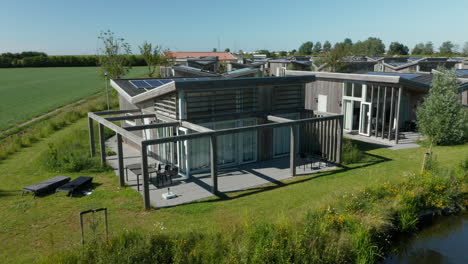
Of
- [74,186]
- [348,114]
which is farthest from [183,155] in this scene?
[348,114]

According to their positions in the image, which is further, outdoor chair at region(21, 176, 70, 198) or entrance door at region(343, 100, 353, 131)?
entrance door at region(343, 100, 353, 131)

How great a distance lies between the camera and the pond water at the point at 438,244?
8662 millimetres

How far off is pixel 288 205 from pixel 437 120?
10899mm

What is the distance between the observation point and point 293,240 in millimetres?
7801

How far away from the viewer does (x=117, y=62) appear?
3112 centimetres

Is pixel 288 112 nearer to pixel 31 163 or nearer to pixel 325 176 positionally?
pixel 325 176

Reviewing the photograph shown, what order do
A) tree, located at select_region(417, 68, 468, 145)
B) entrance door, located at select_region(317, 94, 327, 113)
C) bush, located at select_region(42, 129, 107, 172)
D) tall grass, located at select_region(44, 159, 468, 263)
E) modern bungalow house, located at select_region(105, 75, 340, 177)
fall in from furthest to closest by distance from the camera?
entrance door, located at select_region(317, 94, 327, 113), tree, located at select_region(417, 68, 468, 145), bush, located at select_region(42, 129, 107, 172), modern bungalow house, located at select_region(105, 75, 340, 177), tall grass, located at select_region(44, 159, 468, 263)

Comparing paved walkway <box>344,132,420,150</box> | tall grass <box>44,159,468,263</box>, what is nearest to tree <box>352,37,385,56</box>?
paved walkway <box>344,132,420,150</box>

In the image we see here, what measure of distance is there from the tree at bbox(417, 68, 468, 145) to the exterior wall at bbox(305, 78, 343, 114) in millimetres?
5198

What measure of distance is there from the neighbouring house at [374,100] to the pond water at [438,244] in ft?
28.8

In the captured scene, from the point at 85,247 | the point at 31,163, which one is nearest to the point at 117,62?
the point at 31,163

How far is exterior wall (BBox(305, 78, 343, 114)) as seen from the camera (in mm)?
21875

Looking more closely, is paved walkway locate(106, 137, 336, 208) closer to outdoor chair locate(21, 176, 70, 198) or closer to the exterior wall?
outdoor chair locate(21, 176, 70, 198)

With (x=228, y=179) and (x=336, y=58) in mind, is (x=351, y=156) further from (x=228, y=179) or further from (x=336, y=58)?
(x=336, y=58)
